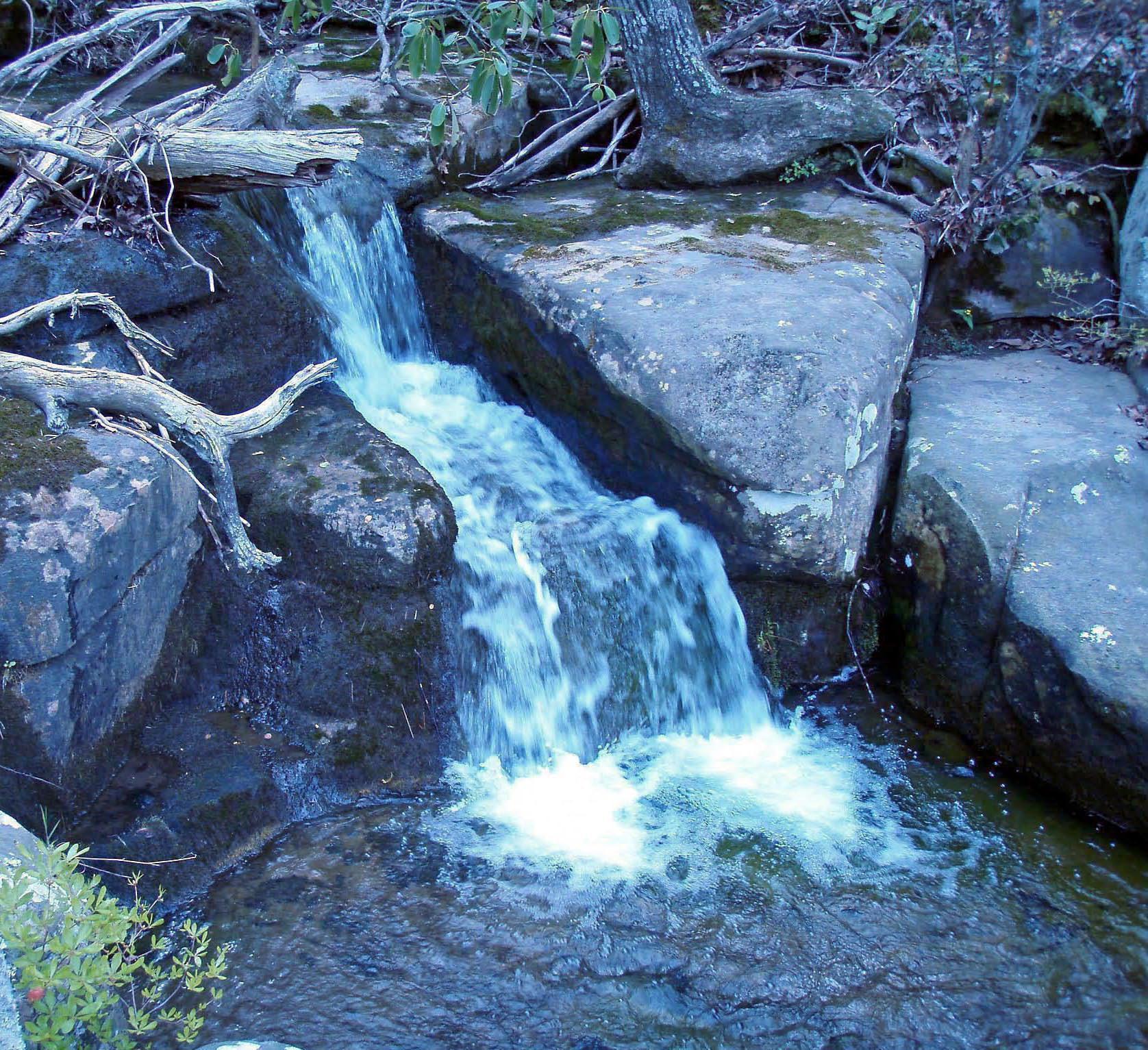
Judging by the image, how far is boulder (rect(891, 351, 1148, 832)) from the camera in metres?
3.60

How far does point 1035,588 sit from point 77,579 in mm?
3464

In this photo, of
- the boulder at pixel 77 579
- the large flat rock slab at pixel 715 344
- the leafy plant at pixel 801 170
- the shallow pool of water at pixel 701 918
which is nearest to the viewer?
the shallow pool of water at pixel 701 918

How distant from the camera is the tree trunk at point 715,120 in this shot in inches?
233

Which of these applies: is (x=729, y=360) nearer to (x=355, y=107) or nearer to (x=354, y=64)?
(x=355, y=107)

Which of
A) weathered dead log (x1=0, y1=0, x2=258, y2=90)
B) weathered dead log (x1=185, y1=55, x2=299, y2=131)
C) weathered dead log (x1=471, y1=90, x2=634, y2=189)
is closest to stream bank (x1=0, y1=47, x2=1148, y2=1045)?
weathered dead log (x1=185, y1=55, x2=299, y2=131)

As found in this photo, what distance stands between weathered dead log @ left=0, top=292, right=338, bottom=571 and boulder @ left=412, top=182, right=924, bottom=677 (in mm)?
1304

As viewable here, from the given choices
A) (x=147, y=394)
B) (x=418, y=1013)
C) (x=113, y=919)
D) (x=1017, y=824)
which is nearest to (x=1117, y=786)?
(x=1017, y=824)

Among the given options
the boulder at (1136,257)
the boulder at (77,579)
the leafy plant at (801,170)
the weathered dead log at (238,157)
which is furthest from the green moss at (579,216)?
the boulder at (77,579)

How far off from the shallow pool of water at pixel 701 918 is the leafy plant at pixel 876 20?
5.28 m

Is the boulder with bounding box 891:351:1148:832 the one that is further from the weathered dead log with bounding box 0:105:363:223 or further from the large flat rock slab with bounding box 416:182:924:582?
the weathered dead log with bounding box 0:105:363:223

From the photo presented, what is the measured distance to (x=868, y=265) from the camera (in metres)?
4.82

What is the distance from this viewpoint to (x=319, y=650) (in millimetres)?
3869

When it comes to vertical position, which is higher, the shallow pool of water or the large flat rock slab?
the large flat rock slab

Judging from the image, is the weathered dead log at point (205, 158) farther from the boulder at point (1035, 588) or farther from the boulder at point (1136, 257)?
the boulder at point (1136, 257)
